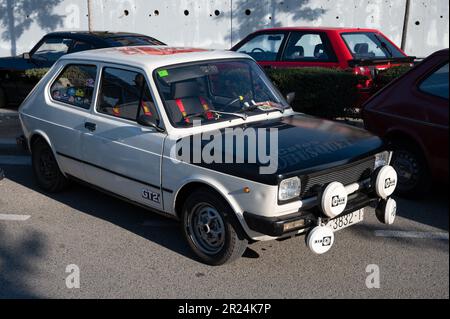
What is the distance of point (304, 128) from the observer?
481 centimetres

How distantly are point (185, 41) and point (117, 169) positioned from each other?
524 inches

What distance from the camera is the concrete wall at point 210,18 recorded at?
16391mm

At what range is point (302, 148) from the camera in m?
4.29

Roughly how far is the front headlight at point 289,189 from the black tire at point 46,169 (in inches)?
122

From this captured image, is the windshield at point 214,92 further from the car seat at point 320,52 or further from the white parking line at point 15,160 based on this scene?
the car seat at point 320,52

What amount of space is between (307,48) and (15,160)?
199 inches

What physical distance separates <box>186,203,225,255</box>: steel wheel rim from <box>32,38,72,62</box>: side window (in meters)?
6.86

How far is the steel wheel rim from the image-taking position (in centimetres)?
439

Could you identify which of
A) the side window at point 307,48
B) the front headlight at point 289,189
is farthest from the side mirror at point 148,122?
the side window at point 307,48

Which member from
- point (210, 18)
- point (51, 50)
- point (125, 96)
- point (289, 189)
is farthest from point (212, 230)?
point (210, 18)

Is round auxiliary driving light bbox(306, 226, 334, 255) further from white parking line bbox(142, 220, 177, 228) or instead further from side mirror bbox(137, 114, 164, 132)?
white parking line bbox(142, 220, 177, 228)

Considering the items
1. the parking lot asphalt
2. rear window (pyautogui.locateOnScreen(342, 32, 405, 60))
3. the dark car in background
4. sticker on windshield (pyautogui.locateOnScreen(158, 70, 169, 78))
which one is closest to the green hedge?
rear window (pyautogui.locateOnScreen(342, 32, 405, 60))
